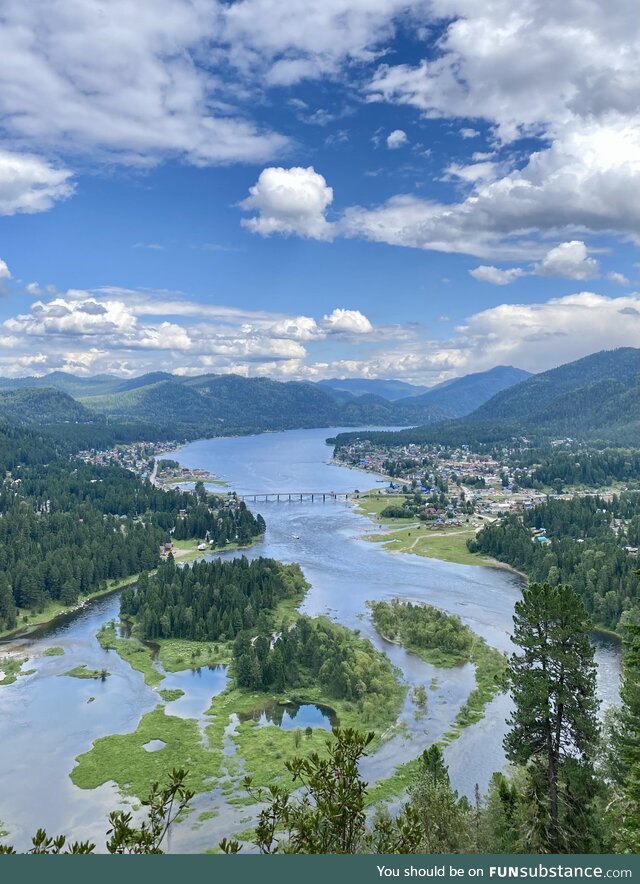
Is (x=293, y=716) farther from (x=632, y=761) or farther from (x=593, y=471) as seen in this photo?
(x=593, y=471)

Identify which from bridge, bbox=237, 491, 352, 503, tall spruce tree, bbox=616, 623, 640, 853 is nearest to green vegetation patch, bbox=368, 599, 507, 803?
tall spruce tree, bbox=616, 623, 640, 853

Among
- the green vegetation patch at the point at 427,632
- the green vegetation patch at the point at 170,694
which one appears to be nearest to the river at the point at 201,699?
the green vegetation patch at the point at 170,694

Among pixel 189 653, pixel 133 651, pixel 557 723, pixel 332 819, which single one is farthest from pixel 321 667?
pixel 332 819

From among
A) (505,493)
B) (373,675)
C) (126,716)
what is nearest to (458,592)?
(373,675)

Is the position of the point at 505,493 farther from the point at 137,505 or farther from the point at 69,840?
the point at 69,840

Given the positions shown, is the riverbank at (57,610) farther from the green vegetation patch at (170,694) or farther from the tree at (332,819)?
the tree at (332,819)
